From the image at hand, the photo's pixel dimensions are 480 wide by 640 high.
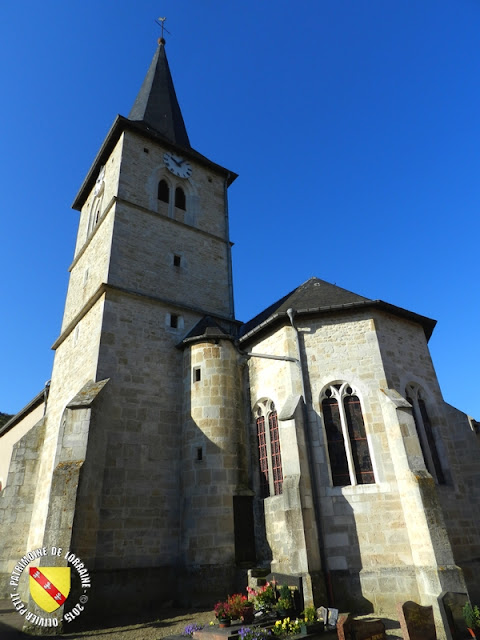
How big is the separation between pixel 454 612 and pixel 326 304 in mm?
7360

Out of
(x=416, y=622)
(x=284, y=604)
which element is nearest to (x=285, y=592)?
(x=284, y=604)

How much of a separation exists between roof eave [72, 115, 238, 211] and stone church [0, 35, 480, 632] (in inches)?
159

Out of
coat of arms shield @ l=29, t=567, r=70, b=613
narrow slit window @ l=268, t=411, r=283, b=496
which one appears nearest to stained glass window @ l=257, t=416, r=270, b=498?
narrow slit window @ l=268, t=411, r=283, b=496

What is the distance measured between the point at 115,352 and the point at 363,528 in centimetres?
794

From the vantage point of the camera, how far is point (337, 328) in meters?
11.5

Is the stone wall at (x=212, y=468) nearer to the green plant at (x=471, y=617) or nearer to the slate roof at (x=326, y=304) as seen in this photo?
the slate roof at (x=326, y=304)

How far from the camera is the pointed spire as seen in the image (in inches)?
802

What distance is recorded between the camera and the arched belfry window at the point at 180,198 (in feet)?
58.9

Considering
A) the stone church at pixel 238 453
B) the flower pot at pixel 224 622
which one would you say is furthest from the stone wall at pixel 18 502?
the flower pot at pixel 224 622

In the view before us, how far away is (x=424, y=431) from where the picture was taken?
10891 mm

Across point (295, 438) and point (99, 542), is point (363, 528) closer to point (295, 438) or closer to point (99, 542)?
point (295, 438)

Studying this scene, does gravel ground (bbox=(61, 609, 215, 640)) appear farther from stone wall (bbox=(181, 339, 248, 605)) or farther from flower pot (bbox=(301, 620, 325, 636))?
flower pot (bbox=(301, 620, 325, 636))

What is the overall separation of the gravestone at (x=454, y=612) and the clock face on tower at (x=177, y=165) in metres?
16.9

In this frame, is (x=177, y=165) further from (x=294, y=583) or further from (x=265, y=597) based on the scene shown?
(x=265, y=597)
